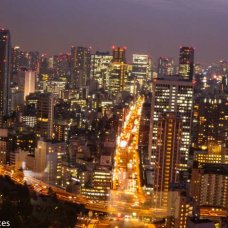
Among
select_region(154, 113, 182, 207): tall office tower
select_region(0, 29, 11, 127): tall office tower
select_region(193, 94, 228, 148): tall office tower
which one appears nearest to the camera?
select_region(154, 113, 182, 207): tall office tower

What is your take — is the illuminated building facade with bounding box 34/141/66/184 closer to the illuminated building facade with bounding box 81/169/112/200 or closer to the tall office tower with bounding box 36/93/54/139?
the illuminated building facade with bounding box 81/169/112/200

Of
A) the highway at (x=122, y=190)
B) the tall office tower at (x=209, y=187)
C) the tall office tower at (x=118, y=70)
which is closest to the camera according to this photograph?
the highway at (x=122, y=190)

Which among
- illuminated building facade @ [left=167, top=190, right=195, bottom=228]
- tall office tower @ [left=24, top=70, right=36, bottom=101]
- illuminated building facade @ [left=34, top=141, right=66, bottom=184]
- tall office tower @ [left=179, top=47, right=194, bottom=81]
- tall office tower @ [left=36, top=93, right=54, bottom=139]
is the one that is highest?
tall office tower @ [left=179, top=47, right=194, bottom=81]

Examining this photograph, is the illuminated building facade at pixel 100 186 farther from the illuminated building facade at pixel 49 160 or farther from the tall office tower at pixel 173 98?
the tall office tower at pixel 173 98

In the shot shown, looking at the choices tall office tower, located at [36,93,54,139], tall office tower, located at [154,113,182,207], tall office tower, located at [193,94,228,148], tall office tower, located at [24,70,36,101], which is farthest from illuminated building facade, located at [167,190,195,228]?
tall office tower, located at [24,70,36,101]

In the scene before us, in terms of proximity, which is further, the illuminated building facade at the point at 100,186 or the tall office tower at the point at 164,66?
the tall office tower at the point at 164,66

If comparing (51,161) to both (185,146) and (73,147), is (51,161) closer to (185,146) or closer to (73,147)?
(73,147)

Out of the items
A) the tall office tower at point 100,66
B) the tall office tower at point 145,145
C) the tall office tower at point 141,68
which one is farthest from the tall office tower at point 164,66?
the tall office tower at point 145,145

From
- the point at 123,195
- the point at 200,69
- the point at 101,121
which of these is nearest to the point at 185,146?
the point at 123,195
